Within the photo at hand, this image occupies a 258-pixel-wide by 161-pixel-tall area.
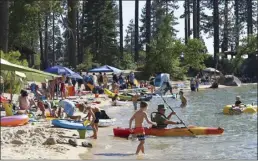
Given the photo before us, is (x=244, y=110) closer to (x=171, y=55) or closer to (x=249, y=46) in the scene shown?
(x=171, y=55)

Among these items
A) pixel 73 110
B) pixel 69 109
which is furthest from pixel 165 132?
pixel 69 109

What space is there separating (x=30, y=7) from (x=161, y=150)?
61.5 feet

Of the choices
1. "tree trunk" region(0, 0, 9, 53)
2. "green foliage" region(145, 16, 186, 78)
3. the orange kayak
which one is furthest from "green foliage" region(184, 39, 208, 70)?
the orange kayak

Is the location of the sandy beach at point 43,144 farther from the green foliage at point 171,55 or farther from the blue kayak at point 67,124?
the green foliage at point 171,55

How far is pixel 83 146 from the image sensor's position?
543 inches

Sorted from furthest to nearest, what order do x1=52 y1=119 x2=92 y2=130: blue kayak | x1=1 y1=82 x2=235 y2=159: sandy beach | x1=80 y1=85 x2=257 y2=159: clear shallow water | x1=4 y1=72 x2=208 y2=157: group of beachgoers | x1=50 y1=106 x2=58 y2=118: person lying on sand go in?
x1=50 y1=106 x2=58 y2=118: person lying on sand < x1=52 y1=119 x2=92 y2=130: blue kayak < x1=80 y1=85 x2=257 y2=159: clear shallow water < x1=4 y1=72 x2=208 y2=157: group of beachgoers < x1=1 y1=82 x2=235 y2=159: sandy beach

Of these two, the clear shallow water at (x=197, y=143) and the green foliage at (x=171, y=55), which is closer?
the clear shallow water at (x=197, y=143)

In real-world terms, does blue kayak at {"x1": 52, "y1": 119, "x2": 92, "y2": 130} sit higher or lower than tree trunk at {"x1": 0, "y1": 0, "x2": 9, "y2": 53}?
lower

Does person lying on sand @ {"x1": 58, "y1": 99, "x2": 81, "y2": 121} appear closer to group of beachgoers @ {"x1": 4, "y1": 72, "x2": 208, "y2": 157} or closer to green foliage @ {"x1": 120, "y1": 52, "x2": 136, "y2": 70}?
group of beachgoers @ {"x1": 4, "y1": 72, "x2": 208, "y2": 157}

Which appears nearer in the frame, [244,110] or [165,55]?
[244,110]

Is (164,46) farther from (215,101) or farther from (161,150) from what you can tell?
(161,150)

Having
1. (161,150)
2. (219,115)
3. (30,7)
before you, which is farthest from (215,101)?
(161,150)

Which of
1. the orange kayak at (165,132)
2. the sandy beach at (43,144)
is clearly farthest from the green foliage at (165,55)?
the sandy beach at (43,144)

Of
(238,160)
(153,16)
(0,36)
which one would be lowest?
(238,160)
